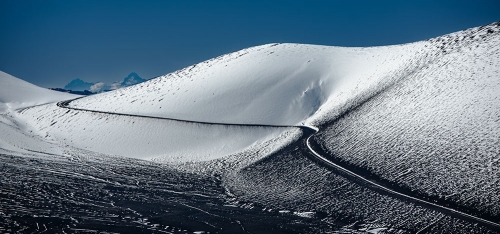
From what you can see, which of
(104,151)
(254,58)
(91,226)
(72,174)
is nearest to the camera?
(91,226)

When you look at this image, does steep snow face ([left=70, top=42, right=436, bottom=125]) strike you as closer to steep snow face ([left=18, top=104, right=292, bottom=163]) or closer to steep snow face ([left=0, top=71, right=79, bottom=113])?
steep snow face ([left=18, top=104, right=292, bottom=163])

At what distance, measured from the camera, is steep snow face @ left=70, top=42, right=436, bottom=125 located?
54.6m

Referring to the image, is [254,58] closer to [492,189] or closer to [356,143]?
[356,143]

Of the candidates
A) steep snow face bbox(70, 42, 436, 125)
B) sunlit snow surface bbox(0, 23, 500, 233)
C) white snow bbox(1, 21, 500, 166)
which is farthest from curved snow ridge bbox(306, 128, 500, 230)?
steep snow face bbox(70, 42, 436, 125)

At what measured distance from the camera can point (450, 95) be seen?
3925 cm

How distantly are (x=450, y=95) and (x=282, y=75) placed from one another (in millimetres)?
27900

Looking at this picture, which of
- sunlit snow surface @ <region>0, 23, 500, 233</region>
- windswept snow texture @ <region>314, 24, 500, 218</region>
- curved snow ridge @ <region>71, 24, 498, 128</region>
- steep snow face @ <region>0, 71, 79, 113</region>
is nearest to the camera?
sunlit snow surface @ <region>0, 23, 500, 233</region>

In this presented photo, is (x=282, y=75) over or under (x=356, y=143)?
over

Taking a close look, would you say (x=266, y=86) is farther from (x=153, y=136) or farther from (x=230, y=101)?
(x=153, y=136)

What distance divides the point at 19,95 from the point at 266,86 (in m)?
57.1

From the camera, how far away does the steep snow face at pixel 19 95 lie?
84206 millimetres

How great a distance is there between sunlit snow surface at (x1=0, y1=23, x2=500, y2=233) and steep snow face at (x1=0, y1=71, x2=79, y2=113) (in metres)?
17.7

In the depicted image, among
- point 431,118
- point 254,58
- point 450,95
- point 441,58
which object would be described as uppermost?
point 254,58

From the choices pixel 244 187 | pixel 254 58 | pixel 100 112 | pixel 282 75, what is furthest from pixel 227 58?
pixel 244 187
